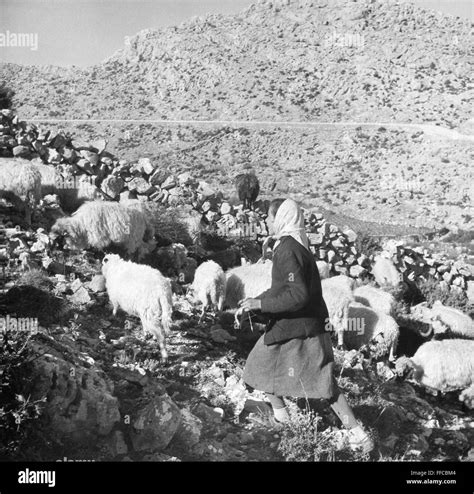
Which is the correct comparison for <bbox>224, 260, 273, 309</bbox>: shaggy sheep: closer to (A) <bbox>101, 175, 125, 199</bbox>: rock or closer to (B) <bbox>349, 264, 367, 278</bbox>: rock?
(A) <bbox>101, 175, 125, 199</bbox>: rock

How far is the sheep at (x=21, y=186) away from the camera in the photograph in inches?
340

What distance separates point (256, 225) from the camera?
10969mm

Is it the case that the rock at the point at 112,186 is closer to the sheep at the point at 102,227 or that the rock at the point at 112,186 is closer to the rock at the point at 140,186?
the rock at the point at 140,186

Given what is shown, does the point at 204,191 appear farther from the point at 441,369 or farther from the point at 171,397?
the point at 171,397

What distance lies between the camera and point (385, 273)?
11805mm

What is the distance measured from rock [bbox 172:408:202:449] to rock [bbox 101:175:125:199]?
608 centimetres

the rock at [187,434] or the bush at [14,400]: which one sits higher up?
the bush at [14,400]

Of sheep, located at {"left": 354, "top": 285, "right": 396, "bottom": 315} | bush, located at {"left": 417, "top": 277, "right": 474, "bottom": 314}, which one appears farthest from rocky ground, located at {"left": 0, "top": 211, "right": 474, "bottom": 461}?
bush, located at {"left": 417, "top": 277, "right": 474, "bottom": 314}

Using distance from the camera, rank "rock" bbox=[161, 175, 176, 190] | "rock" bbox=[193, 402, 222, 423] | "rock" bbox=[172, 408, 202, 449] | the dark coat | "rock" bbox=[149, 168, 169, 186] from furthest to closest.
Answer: "rock" bbox=[149, 168, 169, 186] < "rock" bbox=[161, 175, 176, 190] < "rock" bbox=[193, 402, 222, 423] < "rock" bbox=[172, 408, 202, 449] < the dark coat

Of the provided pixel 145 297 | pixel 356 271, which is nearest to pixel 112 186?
pixel 145 297

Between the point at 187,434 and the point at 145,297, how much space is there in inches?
81.0

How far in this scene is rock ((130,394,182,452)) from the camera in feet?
14.9

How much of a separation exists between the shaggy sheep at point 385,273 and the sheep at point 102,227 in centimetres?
523

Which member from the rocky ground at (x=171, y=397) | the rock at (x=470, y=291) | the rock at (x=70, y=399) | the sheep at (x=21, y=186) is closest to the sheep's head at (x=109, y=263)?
the rocky ground at (x=171, y=397)
